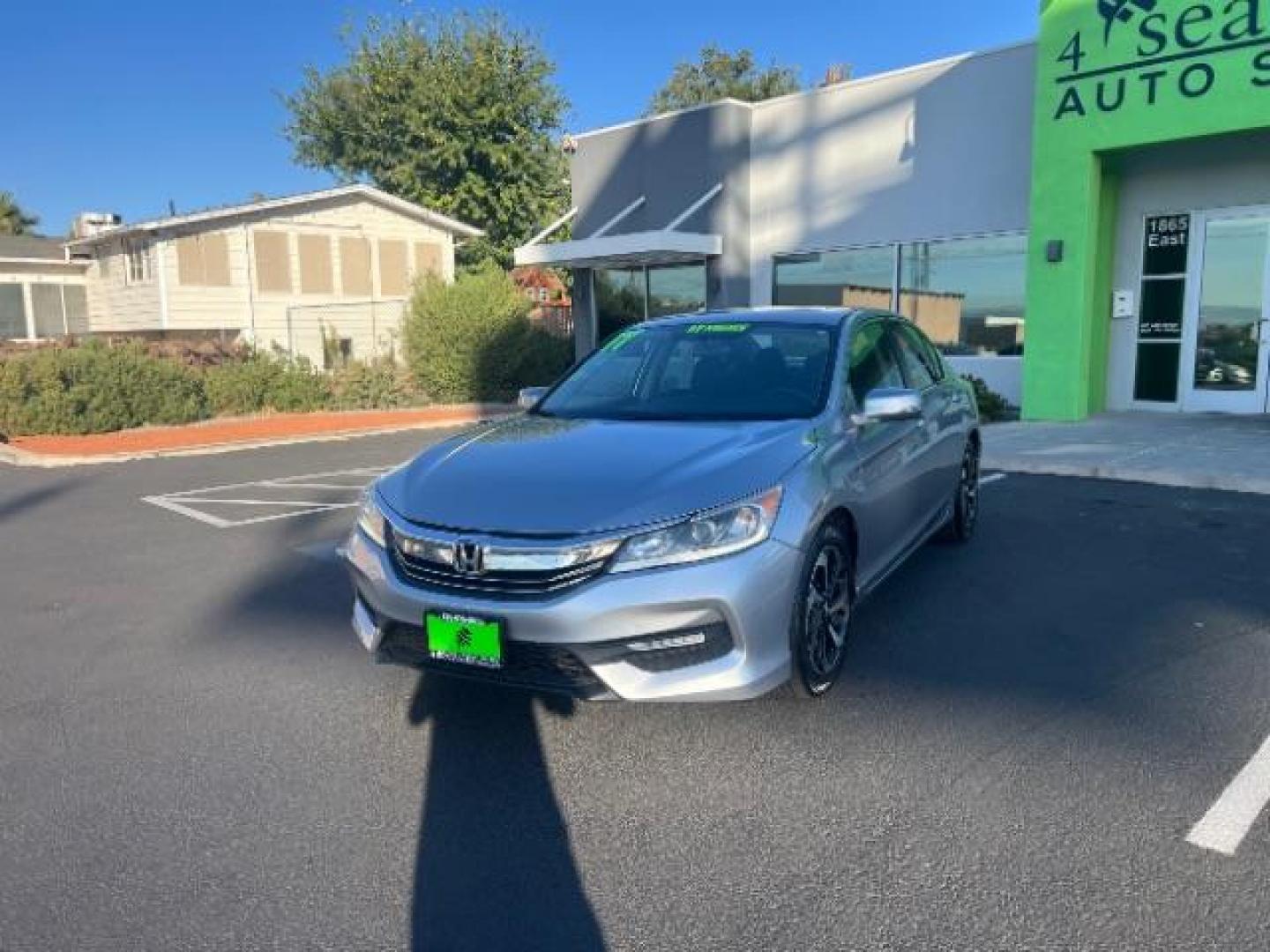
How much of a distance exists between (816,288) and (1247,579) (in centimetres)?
1205

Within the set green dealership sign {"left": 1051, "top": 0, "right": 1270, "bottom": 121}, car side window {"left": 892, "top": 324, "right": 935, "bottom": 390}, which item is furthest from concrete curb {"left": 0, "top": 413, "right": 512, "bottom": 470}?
green dealership sign {"left": 1051, "top": 0, "right": 1270, "bottom": 121}

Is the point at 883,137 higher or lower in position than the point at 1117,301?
higher

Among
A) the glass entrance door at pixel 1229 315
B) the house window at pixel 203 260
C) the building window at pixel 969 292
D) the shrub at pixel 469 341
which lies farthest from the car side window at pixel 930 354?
the house window at pixel 203 260

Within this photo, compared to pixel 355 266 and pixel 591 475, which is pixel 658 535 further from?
pixel 355 266

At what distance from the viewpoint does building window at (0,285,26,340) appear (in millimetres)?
26406

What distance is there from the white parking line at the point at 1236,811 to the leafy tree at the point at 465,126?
29.0 meters

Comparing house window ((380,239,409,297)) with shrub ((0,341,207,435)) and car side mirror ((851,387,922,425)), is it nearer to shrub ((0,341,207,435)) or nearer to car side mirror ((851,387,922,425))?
shrub ((0,341,207,435))

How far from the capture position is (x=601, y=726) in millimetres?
3807

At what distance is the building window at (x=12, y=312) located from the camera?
26.4 meters

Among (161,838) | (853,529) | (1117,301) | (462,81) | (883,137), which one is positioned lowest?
(161,838)

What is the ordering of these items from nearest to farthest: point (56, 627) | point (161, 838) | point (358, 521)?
point (161, 838) → point (358, 521) → point (56, 627)

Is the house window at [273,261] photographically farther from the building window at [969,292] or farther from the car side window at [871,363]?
the car side window at [871,363]

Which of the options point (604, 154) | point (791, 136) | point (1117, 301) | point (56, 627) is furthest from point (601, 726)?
point (604, 154)

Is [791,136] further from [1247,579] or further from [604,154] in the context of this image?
[1247,579]
